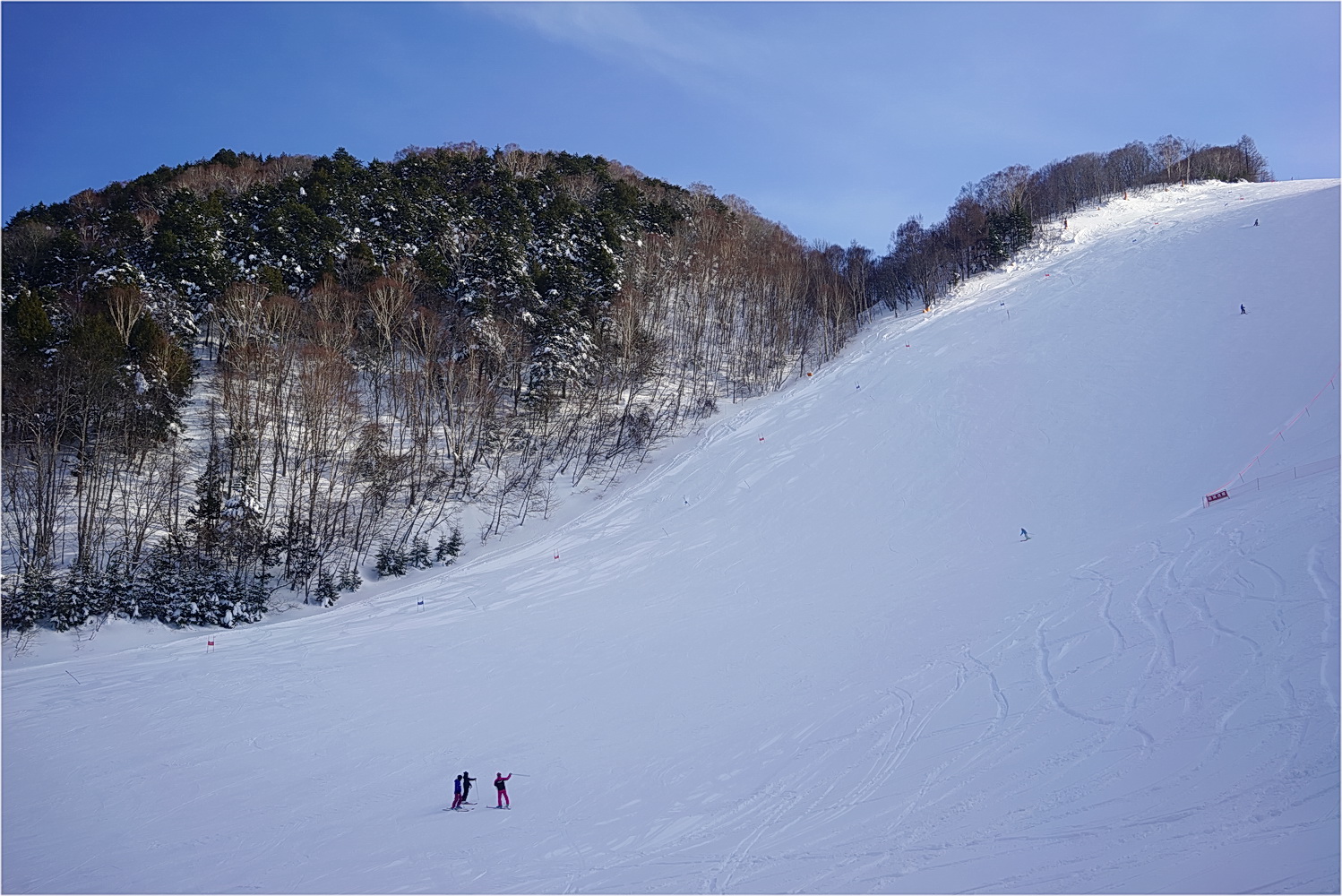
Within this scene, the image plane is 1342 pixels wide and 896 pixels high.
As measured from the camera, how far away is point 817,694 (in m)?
12.9

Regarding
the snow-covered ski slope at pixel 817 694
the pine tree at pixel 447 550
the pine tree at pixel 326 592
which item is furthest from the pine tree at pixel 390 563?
the pine tree at pixel 326 592

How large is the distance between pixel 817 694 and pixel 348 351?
30757 millimetres

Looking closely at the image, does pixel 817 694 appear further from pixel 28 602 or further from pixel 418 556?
pixel 28 602

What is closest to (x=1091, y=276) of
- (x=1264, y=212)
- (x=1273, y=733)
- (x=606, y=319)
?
(x=1264, y=212)

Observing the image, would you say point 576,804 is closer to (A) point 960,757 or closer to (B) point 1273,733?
(A) point 960,757

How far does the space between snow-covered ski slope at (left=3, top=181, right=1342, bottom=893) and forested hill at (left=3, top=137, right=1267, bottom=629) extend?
3.55 m

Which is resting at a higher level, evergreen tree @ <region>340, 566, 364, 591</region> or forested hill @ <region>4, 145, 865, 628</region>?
forested hill @ <region>4, 145, 865, 628</region>

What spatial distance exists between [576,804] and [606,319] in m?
34.5

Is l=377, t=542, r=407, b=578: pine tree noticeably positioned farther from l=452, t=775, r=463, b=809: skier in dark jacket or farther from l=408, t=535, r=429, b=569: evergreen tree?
l=452, t=775, r=463, b=809: skier in dark jacket

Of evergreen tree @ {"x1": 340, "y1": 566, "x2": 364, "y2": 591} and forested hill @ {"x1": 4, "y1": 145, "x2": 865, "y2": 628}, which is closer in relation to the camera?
forested hill @ {"x1": 4, "y1": 145, "x2": 865, "y2": 628}

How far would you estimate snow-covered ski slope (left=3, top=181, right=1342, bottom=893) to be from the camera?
813 cm

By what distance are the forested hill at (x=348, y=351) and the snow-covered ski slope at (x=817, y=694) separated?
11.7 feet

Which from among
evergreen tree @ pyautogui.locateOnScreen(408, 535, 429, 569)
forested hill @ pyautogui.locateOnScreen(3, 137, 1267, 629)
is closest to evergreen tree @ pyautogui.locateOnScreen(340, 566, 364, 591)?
forested hill @ pyautogui.locateOnScreen(3, 137, 1267, 629)

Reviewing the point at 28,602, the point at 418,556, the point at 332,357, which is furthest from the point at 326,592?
the point at 332,357
